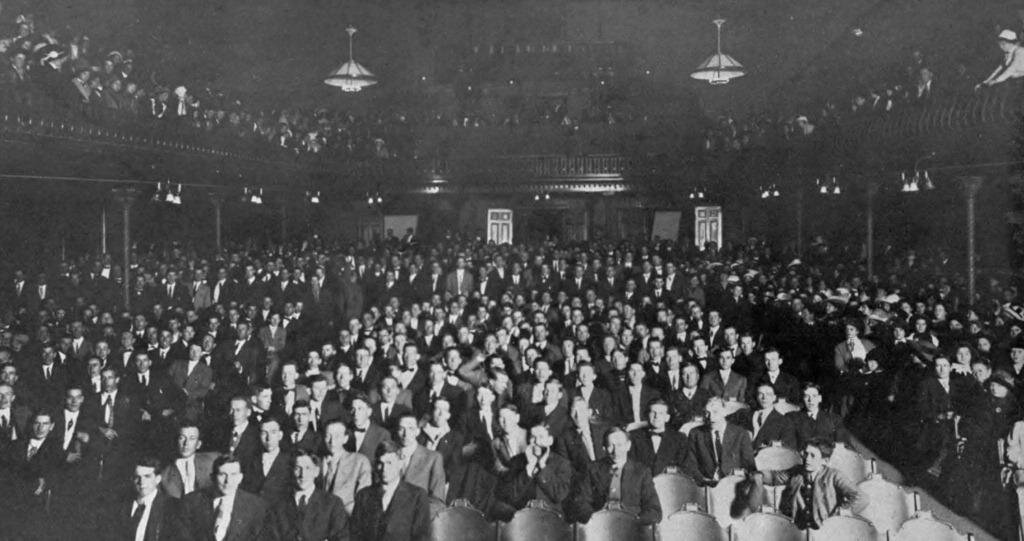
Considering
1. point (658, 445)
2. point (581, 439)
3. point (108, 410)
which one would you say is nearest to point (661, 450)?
point (658, 445)

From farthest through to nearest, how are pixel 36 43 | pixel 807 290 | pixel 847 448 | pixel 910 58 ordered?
pixel 910 58 → pixel 807 290 → pixel 36 43 → pixel 847 448

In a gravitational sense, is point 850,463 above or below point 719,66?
below

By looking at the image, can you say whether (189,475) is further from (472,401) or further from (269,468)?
(472,401)

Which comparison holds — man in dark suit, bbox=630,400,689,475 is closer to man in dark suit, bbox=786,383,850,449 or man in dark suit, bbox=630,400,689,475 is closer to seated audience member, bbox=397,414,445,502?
man in dark suit, bbox=786,383,850,449

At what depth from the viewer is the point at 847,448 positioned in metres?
6.61

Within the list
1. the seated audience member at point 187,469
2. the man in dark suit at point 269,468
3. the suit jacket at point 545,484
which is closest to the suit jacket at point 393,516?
the man in dark suit at point 269,468

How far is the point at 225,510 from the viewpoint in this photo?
5289mm

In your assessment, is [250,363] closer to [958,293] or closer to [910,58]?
[958,293]

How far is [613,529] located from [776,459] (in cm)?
200

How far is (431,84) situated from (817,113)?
12.6 metres

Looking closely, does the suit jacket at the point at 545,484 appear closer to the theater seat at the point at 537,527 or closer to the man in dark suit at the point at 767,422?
the theater seat at the point at 537,527

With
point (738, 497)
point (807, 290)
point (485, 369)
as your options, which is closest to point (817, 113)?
point (807, 290)

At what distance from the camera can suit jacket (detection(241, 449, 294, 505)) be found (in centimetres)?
580

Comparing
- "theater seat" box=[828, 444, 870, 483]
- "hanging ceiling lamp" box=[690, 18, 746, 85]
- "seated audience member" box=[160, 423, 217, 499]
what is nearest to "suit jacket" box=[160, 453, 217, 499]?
"seated audience member" box=[160, 423, 217, 499]
